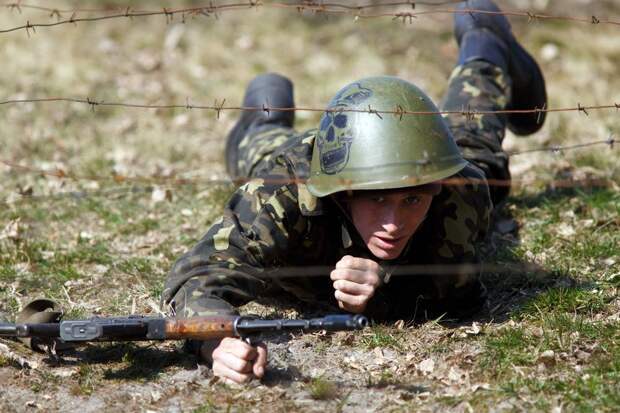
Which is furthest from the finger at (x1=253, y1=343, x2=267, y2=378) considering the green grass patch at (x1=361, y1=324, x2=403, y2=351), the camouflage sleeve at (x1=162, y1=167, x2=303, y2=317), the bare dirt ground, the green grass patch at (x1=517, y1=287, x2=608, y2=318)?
the green grass patch at (x1=517, y1=287, x2=608, y2=318)

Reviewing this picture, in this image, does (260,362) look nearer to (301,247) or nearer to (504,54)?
(301,247)

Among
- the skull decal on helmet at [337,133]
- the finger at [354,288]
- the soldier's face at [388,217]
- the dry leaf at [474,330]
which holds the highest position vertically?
the skull decal on helmet at [337,133]

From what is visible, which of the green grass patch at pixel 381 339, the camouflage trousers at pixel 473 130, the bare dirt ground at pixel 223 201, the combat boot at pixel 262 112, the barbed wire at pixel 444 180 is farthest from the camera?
the combat boot at pixel 262 112

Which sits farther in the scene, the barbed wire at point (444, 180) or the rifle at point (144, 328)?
the barbed wire at point (444, 180)

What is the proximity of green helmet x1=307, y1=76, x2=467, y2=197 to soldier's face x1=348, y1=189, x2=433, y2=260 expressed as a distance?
0.09 m

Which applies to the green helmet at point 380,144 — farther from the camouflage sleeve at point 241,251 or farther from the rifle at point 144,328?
the rifle at point 144,328

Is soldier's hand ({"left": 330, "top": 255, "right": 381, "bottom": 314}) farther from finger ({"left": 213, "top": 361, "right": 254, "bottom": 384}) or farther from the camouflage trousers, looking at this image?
the camouflage trousers

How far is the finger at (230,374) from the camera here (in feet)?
13.2

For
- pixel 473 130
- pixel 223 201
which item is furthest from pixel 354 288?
pixel 223 201

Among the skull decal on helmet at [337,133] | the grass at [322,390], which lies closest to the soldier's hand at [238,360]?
the grass at [322,390]

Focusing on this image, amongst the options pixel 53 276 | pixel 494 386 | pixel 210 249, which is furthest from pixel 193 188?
pixel 494 386

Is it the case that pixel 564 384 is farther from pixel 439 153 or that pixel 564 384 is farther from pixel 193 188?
pixel 193 188

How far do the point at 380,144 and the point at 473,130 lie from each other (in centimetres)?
196

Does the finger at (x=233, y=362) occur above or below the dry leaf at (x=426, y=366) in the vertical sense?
above
